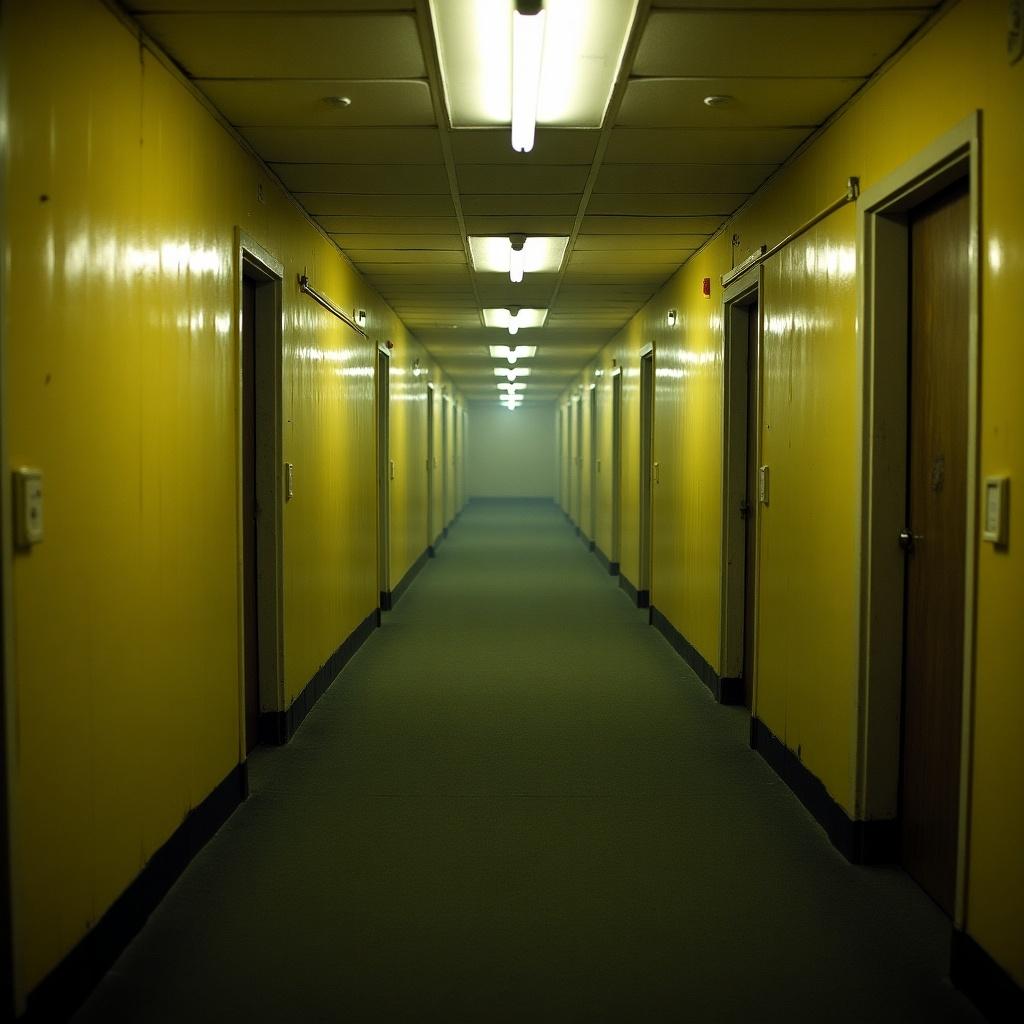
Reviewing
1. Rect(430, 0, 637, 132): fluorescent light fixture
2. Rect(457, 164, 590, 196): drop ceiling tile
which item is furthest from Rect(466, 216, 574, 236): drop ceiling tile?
Rect(430, 0, 637, 132): fluorescent light fixture

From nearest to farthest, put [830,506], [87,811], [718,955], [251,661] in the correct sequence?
[87,811]
[718,955]
[830,506]
[251,661]

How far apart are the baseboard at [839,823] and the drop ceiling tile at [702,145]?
2.36 m

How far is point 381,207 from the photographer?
197 inches

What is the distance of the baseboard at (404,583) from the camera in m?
8.41

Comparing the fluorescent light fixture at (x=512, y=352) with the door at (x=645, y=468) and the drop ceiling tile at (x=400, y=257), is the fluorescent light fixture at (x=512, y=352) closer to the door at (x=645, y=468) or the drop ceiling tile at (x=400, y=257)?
the door at (x=645, y=468)

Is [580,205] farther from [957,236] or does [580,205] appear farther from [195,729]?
[195,729]

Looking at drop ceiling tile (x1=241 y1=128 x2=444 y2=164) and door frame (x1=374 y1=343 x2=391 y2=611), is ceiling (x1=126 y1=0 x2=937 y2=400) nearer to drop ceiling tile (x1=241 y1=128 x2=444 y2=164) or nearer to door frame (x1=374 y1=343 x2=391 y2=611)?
drop ceiling tile (x1=241 y1=128 x2=444 y2=164)

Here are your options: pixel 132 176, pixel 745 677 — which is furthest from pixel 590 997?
pixel 745 677

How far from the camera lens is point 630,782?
4.07 metres

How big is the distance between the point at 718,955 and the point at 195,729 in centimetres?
174

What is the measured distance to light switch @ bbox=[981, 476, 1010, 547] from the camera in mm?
2289

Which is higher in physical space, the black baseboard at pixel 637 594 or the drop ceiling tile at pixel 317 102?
the drop ceiling tile at pixel 317 102

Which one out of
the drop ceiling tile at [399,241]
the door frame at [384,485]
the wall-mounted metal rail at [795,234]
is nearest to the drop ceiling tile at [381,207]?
the drop ceiling tile at [399,241]

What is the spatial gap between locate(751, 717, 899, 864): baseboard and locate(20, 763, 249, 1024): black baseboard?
6.88 ft
